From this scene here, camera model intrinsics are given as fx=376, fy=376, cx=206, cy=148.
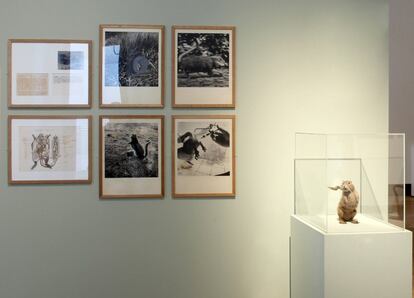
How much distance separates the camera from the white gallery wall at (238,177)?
2.77 m

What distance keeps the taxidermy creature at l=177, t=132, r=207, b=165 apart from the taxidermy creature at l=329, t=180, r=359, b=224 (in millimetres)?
1041

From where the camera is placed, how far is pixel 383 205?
239cm

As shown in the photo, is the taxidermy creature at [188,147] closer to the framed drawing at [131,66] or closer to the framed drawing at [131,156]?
the framed drawing at [131,156]

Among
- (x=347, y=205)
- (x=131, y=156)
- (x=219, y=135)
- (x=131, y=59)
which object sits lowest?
(x=347, y=205)

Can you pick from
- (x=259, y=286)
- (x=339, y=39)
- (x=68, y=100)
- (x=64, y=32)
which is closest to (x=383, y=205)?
(x=259, y=286)

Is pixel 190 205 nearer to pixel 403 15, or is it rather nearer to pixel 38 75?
pixel 38 75

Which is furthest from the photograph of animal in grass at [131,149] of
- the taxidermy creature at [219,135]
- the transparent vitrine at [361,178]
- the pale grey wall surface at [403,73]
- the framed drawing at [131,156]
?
the pale grey wall surface at [403,73]

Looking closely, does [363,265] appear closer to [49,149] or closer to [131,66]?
[131,66]

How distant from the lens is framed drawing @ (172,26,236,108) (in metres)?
2.82

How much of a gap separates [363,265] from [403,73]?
6307 mm

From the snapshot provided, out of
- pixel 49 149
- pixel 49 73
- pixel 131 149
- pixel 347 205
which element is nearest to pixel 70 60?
pixel 49 73

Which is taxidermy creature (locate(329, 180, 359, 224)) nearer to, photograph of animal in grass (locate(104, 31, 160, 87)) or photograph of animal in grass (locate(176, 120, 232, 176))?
photograph of animal in grass (locate(176, 120, 232, 176))

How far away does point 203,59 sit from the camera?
2.82 metres

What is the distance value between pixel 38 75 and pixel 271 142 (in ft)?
5.91
